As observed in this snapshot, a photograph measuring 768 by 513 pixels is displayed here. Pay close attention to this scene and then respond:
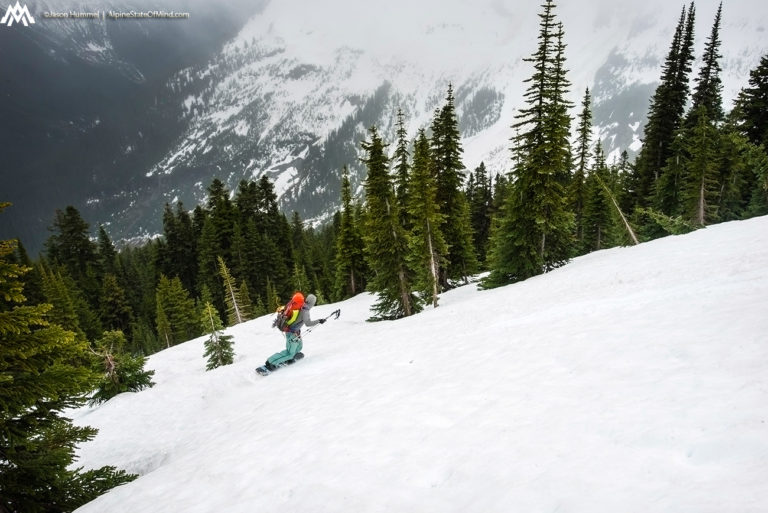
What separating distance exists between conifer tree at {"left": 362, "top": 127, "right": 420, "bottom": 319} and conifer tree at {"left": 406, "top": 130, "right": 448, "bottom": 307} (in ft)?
3.95

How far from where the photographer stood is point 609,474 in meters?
3.59

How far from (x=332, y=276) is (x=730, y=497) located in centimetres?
6103

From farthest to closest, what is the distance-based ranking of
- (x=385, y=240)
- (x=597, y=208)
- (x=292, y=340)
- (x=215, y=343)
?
(x=597, y=208), (x=385, y=240), (x=215, y=343), (x=292, y=340)

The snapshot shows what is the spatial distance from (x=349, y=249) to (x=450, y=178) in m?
17.6

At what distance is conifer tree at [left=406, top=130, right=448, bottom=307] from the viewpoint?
2317cm

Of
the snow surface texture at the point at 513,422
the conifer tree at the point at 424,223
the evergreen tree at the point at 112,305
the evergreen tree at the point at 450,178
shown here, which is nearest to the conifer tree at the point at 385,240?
the conifer tree at the point at 424,223

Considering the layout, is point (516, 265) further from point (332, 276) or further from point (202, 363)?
point (332, 276)

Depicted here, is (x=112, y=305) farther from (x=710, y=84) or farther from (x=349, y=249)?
(x=710, y=84)

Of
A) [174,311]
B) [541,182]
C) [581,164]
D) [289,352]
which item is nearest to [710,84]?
[581,164]

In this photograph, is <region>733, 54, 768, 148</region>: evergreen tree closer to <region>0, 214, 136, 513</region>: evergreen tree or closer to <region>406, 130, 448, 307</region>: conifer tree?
<region>406, 130, 448, 307</region>: conifer tree

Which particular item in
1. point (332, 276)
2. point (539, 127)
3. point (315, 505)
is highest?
point (539, 127)

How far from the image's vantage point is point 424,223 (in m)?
23.9

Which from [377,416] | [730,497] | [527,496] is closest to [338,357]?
[377,416]

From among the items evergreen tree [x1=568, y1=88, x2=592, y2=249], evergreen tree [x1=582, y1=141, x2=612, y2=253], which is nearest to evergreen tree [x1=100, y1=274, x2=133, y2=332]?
evergreen tree [x1=568, y1=88, x2=592, y2=249]
